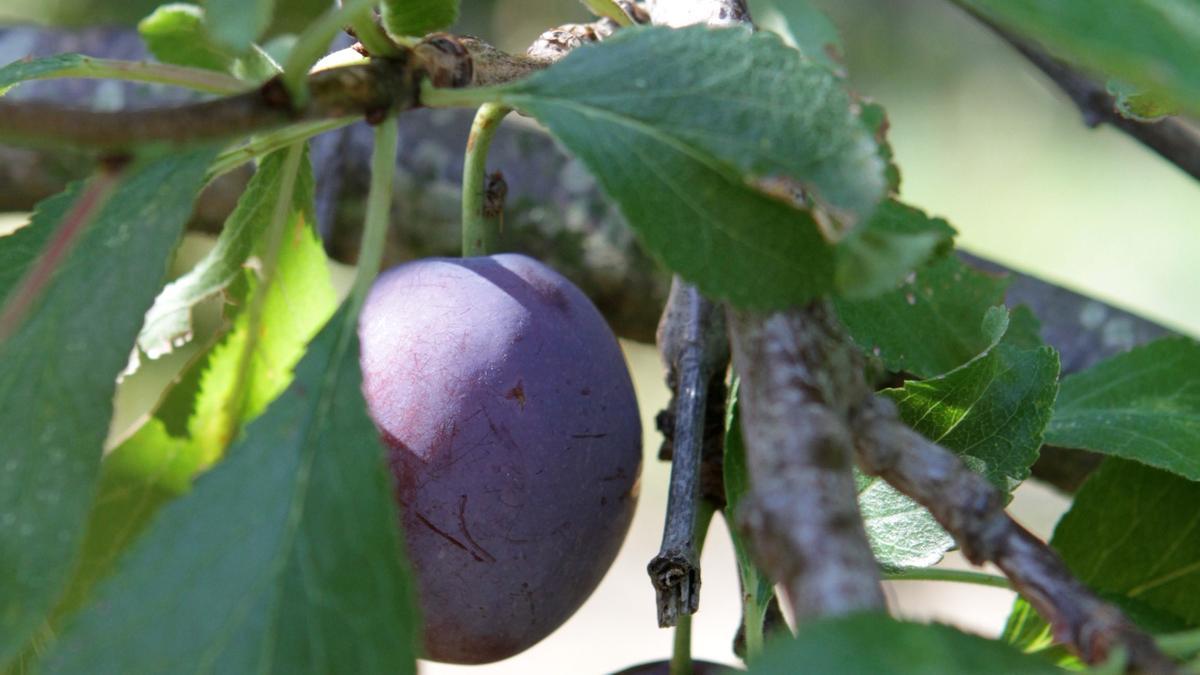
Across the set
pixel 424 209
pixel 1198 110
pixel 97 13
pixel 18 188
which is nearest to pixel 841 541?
pixel 1198 110

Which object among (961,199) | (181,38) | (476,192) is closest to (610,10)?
(476,192)

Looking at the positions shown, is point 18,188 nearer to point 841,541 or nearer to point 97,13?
point 841,541

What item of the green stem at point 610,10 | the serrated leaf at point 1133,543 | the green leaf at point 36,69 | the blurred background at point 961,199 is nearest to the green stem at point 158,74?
the green leaf at point 36,69

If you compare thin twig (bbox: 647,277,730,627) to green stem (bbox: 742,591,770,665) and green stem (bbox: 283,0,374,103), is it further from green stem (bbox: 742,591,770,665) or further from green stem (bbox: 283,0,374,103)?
green stem (bbox: 283,0,374,103)

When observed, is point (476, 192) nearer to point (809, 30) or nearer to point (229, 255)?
point (229, 255)

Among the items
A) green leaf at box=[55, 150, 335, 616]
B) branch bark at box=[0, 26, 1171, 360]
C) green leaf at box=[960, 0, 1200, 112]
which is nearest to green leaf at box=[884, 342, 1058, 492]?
green leaf at box=[960, 0, 1200, 112]

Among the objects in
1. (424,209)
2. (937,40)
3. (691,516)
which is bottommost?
(691,516)

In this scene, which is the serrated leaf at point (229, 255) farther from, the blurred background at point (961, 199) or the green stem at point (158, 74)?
the blurred background at point (961, 199)
